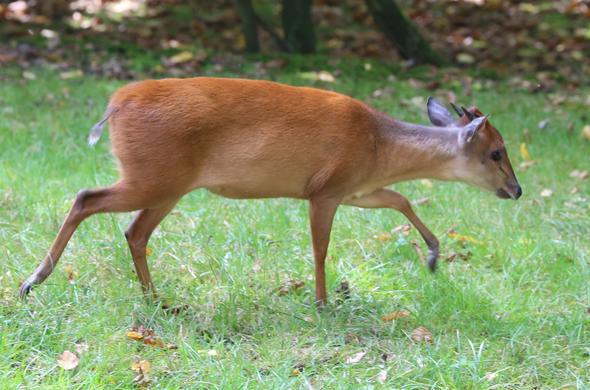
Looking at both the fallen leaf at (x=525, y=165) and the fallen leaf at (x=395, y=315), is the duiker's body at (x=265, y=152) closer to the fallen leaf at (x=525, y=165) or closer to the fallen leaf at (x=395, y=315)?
the fallen leaf at (x=395, y=315)

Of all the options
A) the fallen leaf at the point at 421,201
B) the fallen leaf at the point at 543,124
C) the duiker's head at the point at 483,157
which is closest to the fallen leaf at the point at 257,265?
the duiker's head at the point at 483,157

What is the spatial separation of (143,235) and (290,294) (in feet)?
2.52

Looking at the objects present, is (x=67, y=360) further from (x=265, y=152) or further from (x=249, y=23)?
(x=249, y=23)

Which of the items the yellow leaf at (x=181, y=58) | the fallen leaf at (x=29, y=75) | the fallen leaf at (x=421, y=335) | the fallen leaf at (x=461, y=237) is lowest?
the yellow leaf at (x=181, y=58)

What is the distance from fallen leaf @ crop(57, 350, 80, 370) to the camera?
12.7 feet

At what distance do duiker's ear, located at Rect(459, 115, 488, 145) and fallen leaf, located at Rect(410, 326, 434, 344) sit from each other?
105cm

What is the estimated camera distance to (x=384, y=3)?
34.6 feet

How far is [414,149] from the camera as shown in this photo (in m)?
5.14

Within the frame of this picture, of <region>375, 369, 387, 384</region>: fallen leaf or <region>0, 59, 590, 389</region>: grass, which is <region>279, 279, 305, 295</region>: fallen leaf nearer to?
<region>0, 59, 590, 389</region>: grass

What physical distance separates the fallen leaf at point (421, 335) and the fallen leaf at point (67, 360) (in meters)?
1.47

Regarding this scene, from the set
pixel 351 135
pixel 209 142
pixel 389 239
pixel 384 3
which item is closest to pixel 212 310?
pixel 209 142

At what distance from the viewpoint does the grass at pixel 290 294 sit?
4020mm

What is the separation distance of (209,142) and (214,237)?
3.21ft

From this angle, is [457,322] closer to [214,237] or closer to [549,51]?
[214,237]
